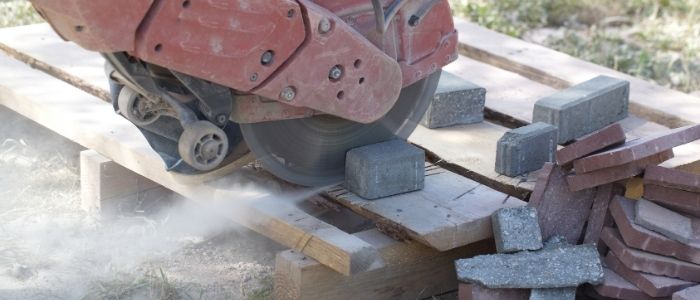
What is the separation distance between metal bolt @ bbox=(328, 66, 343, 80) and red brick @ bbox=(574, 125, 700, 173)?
85cm

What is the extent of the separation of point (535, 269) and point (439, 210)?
0.39m

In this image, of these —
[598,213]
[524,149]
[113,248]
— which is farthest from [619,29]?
[113,248]

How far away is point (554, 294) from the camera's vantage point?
12.3 ft

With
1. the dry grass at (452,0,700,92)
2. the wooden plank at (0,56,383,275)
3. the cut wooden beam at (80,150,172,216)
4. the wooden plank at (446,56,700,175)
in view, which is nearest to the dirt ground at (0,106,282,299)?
the cut wooden beam at (80,150,172,216)

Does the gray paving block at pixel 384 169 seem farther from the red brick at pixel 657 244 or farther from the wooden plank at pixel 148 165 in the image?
the red brick at pixel 657 244

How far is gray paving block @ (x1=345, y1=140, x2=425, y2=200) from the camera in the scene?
13.0ft

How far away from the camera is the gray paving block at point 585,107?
4.47 m

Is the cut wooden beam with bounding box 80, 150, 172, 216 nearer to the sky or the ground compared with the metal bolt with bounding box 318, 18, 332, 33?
nearer to the ground

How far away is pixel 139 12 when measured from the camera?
3146 mm

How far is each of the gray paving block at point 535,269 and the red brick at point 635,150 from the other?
11.1 inches

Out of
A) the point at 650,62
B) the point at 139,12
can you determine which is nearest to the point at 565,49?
the point at 650,62

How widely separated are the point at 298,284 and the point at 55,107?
1454 millimetres

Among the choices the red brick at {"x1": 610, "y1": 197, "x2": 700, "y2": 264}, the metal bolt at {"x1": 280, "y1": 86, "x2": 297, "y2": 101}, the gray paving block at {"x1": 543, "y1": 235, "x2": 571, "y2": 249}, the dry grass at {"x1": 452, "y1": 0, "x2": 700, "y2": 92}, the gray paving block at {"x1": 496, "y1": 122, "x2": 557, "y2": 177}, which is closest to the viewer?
the metal bolt at {"x1": 280, "y1": 86, "x2": 297, "y2": 101}

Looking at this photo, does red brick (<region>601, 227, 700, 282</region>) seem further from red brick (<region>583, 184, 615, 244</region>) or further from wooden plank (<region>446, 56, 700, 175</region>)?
wooden plank (<region>446, 56, 700, 175</region>)
